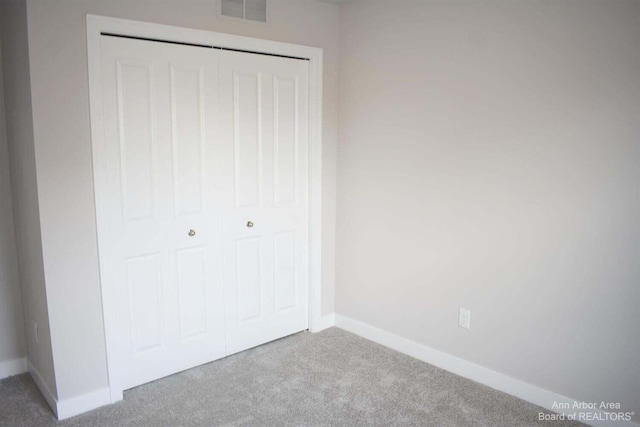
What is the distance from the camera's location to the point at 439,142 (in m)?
3.00

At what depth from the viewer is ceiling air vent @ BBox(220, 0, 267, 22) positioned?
294cm

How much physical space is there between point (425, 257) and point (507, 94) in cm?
115

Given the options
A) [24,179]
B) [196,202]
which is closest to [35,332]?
[24,179]

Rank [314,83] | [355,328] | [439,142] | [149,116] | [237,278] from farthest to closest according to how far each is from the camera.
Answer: [355,328], [314,83], [237,278], [439,142], [149,116]

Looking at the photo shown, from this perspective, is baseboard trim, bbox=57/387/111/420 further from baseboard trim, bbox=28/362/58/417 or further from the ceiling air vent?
the ceiling air vent

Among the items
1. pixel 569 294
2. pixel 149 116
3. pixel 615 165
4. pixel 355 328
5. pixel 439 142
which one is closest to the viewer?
pixel 615 165

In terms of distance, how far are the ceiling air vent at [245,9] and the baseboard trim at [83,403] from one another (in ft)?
7.74

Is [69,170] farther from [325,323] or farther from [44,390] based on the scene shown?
[325,323]

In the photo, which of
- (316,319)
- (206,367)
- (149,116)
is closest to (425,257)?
(316,319)

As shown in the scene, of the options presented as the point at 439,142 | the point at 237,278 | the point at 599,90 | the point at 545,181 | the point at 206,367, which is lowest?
the point at 206,367

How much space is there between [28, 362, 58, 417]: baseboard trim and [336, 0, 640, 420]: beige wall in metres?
2.08

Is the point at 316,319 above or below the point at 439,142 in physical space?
below

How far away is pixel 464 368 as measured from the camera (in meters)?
2.99

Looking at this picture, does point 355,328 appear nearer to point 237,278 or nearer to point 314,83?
point 237,278
